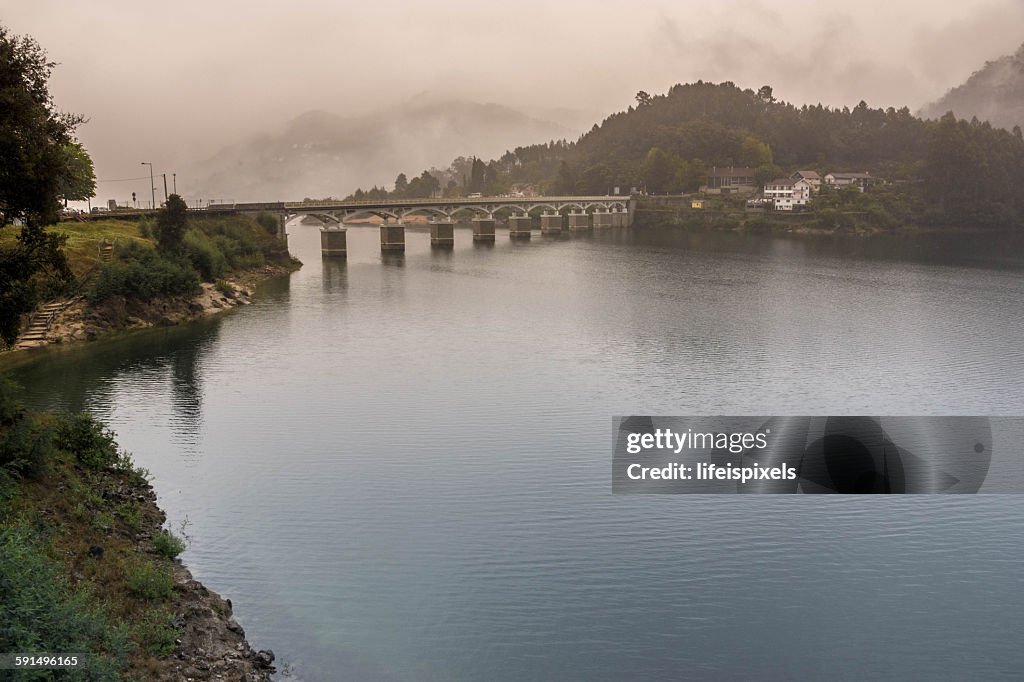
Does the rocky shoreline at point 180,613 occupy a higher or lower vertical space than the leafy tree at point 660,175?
lower

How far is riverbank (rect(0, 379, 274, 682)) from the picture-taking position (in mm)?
13156

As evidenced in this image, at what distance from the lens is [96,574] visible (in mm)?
16125

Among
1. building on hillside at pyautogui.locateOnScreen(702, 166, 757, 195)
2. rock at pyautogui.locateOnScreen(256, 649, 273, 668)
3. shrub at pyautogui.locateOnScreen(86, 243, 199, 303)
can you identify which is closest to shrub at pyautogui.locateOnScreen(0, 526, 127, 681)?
rock at pyautogui.locateOnScreen(256, 649, 273, 668)

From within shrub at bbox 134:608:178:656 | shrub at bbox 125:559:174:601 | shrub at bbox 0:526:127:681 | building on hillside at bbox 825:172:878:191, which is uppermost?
building on hillside at bbox 825:172:878:191

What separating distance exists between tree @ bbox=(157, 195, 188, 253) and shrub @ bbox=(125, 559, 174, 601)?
40.4 m

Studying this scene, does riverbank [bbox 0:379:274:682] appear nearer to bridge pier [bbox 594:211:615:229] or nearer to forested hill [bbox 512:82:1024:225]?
bridge pier [bbox 594:211:615:229]

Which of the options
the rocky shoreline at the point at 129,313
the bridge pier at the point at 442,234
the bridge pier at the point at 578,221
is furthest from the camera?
the bridge pier at the point at 578,221

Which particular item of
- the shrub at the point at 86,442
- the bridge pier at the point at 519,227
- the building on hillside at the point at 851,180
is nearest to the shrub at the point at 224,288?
the shrub at the point at 86,442

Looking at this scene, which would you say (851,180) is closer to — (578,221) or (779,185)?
(779,185)

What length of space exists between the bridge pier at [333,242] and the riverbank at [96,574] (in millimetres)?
75204

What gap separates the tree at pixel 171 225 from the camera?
177ft

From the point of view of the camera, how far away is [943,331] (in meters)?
46.6

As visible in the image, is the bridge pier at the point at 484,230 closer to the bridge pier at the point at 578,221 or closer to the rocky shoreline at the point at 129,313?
the bridge pier at the point at 578,221

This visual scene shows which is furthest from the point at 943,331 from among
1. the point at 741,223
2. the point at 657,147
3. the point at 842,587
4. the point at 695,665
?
the point at 657,147
